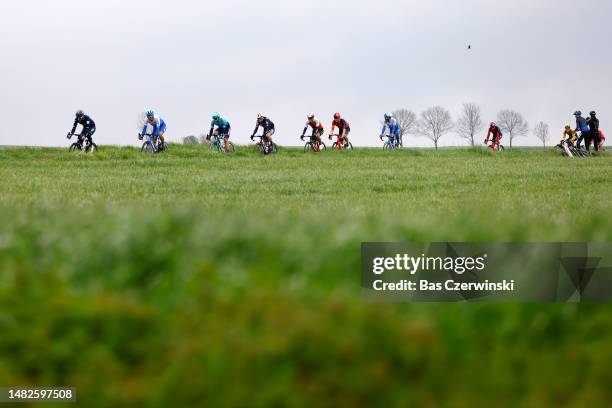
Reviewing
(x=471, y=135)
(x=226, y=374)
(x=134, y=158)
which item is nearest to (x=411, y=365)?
(x=226, y=374)

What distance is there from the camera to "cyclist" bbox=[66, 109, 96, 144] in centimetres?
3338

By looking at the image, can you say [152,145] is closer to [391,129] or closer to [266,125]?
[266,125]

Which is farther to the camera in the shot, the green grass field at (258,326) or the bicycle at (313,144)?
the bicycle at (313,144)

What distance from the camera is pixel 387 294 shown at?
13.2 feet

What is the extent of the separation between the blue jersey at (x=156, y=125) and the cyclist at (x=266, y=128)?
172 inches

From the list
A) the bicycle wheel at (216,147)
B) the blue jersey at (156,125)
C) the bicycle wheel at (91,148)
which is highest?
the blue jersey at (156,125)

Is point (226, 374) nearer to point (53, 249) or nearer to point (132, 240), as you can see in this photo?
point (132, 240)

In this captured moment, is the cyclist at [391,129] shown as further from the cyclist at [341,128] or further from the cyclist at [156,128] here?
the cyclist at [156,128]

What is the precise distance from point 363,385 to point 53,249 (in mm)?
2289

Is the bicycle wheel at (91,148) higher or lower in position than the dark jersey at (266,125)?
lower

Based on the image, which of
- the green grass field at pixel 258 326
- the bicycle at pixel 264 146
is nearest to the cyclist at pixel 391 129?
the bicycle at pixel 264 146

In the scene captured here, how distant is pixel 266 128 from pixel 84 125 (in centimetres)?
863

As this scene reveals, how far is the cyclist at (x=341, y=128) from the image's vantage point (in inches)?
1634

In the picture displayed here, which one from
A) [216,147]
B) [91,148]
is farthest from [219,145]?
[91,148]
